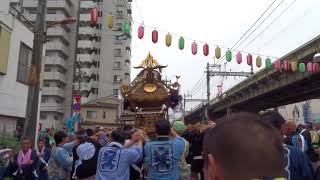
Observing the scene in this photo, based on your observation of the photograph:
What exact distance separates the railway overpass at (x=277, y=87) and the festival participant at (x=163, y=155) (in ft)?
46.1

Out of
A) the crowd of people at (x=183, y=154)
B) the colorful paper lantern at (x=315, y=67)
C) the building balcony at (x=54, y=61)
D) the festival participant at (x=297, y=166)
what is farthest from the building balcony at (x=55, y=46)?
the festival participant at (x=297, y=166)

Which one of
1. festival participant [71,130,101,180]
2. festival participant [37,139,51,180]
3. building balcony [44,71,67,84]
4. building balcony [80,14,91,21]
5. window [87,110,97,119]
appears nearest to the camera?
festival participant [71,130,101,180]

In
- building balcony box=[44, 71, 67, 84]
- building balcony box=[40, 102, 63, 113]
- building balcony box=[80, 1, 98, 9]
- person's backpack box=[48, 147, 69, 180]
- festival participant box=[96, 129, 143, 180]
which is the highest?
building balcony box=[80, 1, 98, 9]

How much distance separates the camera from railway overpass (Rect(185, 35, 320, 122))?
2638 cm

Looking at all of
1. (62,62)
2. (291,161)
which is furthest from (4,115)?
(62,62)

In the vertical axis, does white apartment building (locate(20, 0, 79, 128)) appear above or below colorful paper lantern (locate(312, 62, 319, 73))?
above

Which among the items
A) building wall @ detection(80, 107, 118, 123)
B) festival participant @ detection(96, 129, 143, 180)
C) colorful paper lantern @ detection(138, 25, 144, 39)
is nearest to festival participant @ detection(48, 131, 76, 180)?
festival participant @ detection(96, 129, 143, 180)

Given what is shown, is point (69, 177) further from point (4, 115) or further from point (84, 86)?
point (84, 86)

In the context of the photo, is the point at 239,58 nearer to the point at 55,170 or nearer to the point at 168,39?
the point at 168,39

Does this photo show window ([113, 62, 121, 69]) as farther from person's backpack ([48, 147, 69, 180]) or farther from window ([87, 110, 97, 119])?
person's backpack ([48, 147, 69, 180])

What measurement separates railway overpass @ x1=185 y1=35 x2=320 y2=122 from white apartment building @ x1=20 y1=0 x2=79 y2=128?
77.4ft

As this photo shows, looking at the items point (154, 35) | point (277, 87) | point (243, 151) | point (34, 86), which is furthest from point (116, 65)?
point (243, 151)

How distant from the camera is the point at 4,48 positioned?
19844 mm

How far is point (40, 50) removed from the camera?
1262 cm
